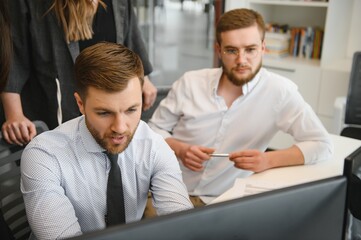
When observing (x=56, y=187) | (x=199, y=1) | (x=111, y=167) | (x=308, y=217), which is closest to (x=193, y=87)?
(x=111, y=167)

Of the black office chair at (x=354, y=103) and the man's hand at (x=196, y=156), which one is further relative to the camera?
the black office chair at (x=354, y=103)

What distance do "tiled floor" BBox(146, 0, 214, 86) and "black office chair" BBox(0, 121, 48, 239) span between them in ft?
9.16

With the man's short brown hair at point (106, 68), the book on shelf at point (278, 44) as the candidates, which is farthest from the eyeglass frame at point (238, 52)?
the book on shelf at point (278, 44)

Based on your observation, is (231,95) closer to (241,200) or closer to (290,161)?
(290,161)

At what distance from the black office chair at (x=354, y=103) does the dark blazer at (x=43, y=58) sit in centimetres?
139

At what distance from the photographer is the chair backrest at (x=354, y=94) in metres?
2.46

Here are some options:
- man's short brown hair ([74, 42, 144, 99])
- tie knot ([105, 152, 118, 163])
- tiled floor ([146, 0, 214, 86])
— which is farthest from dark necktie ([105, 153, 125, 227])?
tiled floor ([146, 0, 214, 86])

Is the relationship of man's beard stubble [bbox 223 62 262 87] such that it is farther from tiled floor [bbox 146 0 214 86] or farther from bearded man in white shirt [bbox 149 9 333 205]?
tiled floor [bbox 146 0 214 86]

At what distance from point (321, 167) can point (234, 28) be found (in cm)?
61

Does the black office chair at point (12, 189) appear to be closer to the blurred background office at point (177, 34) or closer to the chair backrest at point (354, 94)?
the chair backrest at point (354, 94)

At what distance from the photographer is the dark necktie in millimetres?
1141

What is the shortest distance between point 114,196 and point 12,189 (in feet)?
1.18

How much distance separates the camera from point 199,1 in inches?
157

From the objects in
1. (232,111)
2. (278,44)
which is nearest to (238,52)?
(232,111)
